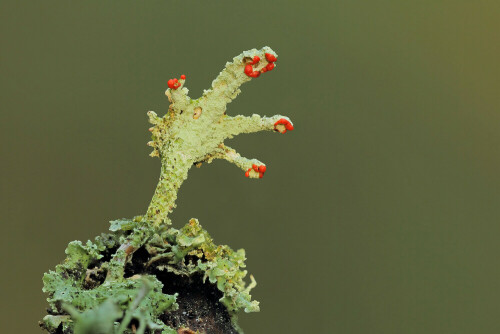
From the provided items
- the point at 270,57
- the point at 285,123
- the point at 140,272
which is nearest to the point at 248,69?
the point at 270,57

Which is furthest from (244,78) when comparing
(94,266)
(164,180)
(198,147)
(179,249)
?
(94,266)

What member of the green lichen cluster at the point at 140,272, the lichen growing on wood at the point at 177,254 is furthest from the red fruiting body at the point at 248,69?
the green lichen cluster at the point at 140,272

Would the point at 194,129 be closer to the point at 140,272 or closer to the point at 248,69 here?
the point at 248,69

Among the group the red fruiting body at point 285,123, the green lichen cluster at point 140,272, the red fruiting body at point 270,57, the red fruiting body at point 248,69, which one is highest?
the red fruiting body at point 270,57

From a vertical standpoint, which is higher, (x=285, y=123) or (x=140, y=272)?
(x=285, y=123)

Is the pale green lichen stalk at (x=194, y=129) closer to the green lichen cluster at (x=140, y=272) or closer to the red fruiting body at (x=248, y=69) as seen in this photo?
the red fruiting body at (x=248, y=69)

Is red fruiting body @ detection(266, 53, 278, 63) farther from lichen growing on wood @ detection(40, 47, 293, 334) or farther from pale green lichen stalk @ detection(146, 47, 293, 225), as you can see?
pale green lichen stalk @ detection(146, 47, 293, 225)

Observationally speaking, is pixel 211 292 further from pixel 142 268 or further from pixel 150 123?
pixel 150 123
